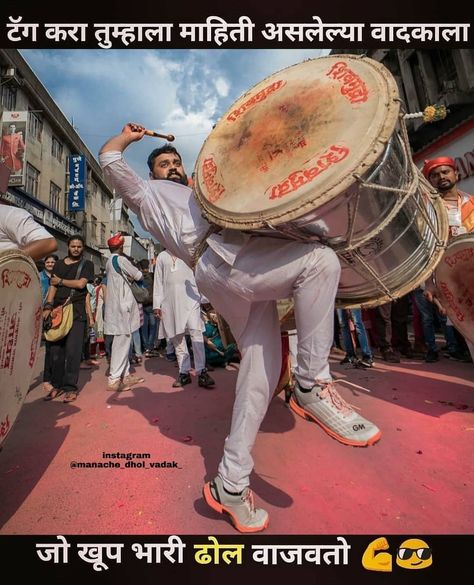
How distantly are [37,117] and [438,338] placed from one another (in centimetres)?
1727

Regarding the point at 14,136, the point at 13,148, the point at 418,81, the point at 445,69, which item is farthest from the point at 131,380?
the point at 14,136

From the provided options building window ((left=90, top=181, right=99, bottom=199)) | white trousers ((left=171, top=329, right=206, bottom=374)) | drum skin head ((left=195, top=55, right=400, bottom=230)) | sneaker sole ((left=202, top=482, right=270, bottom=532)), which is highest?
building window ((left=90, top=181, right=99, bottom=199))

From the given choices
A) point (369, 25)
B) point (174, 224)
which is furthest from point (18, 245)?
point (369, 25)

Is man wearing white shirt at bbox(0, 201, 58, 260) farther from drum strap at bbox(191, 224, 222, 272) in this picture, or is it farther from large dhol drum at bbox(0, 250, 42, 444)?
drum strap at bbox(191, 224, 222, 272)

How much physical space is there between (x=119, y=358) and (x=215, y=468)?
2399mm

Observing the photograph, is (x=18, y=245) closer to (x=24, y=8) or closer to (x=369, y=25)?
(x=24, y=8)

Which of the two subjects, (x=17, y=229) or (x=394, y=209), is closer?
(x=394, y=209)

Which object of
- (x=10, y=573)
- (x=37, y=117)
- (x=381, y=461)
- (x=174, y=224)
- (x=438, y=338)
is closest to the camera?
(x=10, y=573)

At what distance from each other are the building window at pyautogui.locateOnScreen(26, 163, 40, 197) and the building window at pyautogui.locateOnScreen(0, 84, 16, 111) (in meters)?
2.78

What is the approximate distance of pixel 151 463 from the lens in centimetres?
198

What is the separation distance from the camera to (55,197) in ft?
56.6

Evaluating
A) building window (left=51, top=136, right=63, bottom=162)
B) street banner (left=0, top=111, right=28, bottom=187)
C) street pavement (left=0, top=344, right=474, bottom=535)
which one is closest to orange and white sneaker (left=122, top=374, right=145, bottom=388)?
street pavement (left=0, top=344, right=474, bottom=535)

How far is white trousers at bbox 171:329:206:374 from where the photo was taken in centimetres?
386

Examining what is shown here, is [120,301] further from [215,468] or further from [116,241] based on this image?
[215,468]
